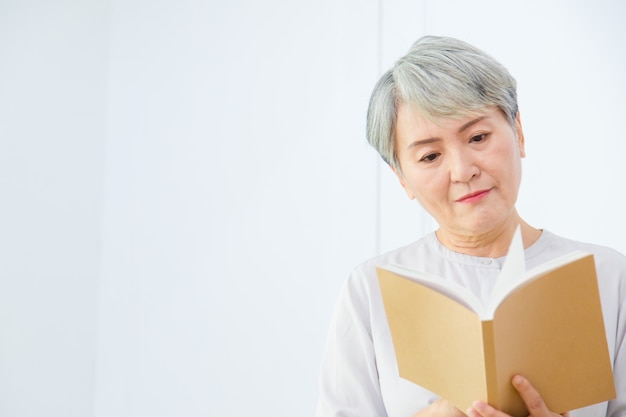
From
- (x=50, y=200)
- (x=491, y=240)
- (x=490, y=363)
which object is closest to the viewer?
(x=490, y=363)

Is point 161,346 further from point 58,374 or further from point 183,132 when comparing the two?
point 183,132

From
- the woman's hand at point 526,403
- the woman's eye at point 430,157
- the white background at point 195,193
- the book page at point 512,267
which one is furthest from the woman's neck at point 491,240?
the white background at point 195,193

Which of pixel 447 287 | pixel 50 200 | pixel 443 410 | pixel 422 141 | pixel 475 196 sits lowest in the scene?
pixel 443 410

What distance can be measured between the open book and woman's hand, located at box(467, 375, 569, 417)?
14 millimetres

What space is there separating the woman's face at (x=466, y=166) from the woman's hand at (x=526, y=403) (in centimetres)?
43

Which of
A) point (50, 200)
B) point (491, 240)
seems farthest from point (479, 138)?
point (50, 200)

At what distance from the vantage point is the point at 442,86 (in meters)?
1.62

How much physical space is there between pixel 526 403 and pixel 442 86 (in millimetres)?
647

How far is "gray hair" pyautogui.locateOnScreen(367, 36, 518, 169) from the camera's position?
160 centimetres

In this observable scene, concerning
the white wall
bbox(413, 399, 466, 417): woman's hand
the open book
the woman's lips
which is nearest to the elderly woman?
the woman's lips

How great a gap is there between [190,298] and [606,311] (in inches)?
77.7

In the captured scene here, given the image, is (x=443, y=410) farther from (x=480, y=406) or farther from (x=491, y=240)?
(x=491, y=240)

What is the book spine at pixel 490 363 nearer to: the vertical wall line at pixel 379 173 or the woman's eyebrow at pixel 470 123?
the woman's eyebrow at pixel 470 123

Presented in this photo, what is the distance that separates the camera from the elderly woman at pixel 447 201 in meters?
1.60
